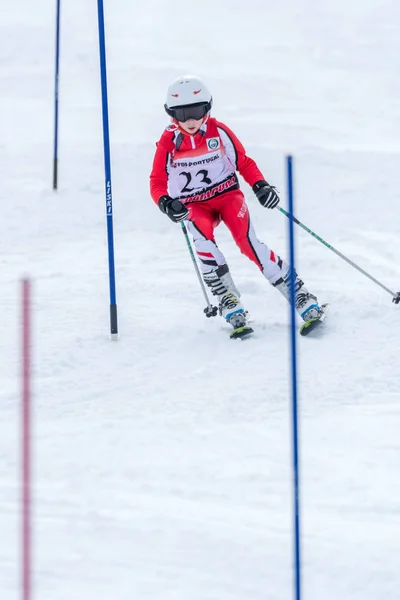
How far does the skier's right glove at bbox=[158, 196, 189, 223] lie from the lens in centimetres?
619

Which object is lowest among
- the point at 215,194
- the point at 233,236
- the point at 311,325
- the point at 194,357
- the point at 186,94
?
the point at 194,357

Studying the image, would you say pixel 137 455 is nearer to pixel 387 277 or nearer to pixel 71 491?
pixel 71 491

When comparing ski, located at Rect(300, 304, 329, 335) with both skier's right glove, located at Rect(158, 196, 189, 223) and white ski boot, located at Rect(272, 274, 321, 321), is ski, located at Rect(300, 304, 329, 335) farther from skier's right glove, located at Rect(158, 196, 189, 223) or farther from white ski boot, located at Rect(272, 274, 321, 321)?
skier's right glove, located at Rect(158, 196, 189, 223)

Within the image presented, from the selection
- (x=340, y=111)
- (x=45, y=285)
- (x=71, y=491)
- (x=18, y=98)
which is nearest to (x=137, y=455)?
(x=71, y=491)

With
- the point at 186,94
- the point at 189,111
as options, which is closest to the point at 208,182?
the point at 189,111

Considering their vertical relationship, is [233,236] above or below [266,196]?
below

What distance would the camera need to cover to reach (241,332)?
641 cm

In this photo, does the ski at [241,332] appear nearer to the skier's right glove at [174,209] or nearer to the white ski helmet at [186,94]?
the skier's right glove at [174,209]

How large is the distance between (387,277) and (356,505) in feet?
11.2

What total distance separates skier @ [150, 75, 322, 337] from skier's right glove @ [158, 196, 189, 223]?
2 centimetres

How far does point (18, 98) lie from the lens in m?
12.4

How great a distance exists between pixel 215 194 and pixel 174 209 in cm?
48

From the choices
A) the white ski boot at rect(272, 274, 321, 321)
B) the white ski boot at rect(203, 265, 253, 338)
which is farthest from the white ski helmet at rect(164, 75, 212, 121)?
the white ski boot at rect(272, 274, 321, 321)

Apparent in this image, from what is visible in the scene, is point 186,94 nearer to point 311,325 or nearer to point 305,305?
point 305,305
